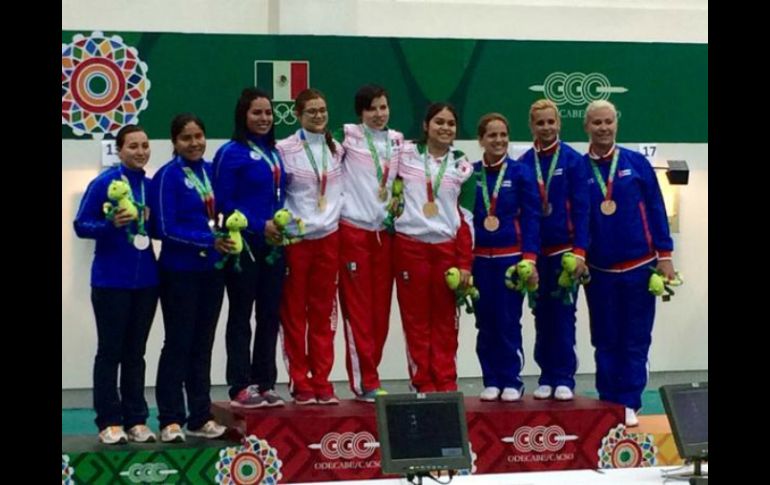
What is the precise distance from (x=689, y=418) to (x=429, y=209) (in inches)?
99.1

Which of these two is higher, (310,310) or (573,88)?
(573,88)

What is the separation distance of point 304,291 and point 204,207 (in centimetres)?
80

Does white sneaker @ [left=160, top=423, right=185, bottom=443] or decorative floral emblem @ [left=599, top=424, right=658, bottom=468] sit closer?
white sneaker @ [left=160, top=423, right=185, bottom=443]

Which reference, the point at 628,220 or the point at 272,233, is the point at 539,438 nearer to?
the point at 628,220

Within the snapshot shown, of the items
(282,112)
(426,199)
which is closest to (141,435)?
(426,199)

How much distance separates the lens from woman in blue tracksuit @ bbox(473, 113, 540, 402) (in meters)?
7.88

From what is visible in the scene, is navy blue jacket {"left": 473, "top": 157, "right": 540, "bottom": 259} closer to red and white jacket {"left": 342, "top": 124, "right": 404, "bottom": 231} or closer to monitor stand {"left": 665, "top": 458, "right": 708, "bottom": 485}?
red and white jacket {"left": 342, "top": 124, "right": 404, "bottom": 231}

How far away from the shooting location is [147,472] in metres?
7.03

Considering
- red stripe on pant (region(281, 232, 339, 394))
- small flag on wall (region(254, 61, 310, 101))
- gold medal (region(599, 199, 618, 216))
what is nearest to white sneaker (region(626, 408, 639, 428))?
gold medal (region(599, 199, 618, 216))

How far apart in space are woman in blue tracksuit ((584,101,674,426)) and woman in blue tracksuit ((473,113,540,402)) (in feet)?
1.45

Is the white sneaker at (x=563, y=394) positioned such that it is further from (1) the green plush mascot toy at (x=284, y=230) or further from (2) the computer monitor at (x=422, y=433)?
(2) the computer monitor at (x=422, y=433)

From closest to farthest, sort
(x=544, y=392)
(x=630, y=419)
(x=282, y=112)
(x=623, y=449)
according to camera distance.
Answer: (x=623, y=449) < (x=630, y=419) < (x=544, y=392) < (x=282, y=112)

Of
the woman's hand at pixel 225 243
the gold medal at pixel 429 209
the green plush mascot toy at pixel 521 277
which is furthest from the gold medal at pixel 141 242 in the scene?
the green plush mascot toy at pixel 521 277
